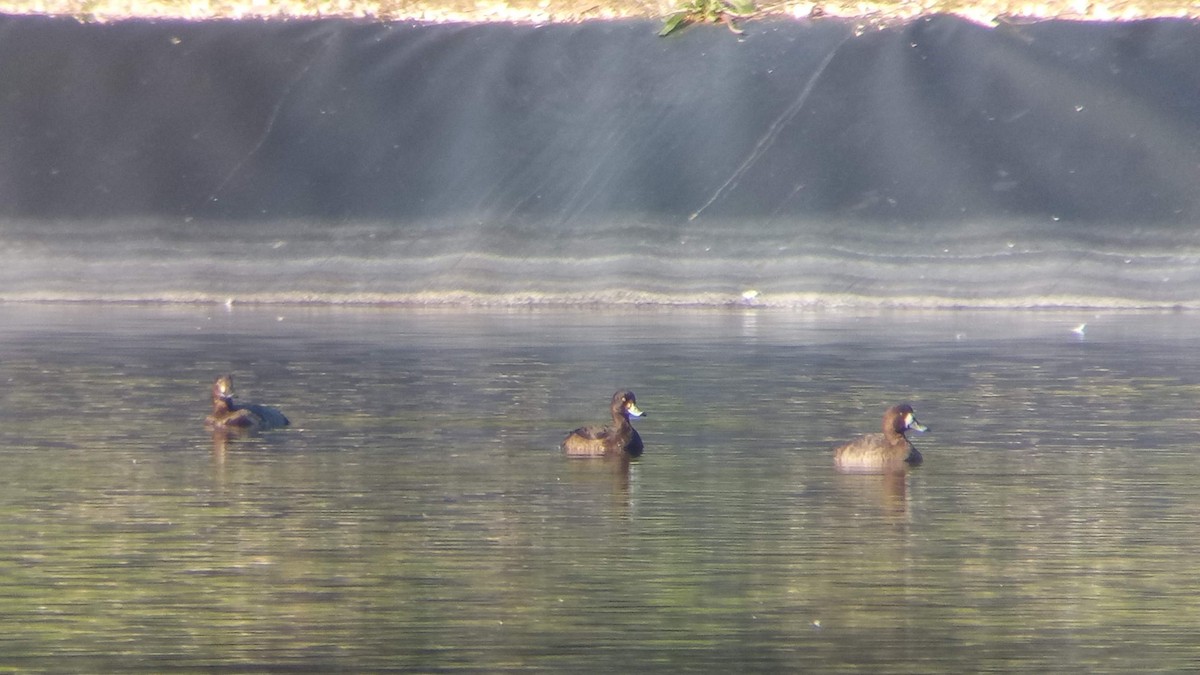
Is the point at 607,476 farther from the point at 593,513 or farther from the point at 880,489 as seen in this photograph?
the point at 880,489

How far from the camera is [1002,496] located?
13.2 meters

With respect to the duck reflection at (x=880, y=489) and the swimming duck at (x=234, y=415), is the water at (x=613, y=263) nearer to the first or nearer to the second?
the swimming duck at (x=234, y=415)

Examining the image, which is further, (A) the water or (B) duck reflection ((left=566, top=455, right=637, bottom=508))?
(A) the water

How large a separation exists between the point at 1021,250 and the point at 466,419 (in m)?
12.5

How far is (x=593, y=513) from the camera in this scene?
12.8m

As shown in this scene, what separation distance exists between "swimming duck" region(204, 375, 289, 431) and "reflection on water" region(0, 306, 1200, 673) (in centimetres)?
14

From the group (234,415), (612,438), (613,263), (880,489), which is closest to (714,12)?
(613,263)

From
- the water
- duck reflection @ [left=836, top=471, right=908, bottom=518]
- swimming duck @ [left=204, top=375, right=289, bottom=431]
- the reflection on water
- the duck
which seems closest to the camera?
the reflection on water

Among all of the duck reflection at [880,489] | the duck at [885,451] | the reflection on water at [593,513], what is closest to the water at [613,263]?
the reflection on water at [593,513]

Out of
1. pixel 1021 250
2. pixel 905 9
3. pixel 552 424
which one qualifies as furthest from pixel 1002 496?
pixel 905 9

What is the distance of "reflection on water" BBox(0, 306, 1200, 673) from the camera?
9.59 metres

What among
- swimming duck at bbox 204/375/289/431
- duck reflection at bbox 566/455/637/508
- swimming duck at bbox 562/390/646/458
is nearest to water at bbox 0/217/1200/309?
swimming duck at bbox 204/375/289/431

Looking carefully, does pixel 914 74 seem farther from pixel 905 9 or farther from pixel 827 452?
pixel 827 452

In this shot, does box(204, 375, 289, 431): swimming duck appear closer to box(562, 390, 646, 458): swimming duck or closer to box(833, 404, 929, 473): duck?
box(562, 390, 646, 458): swimming duck
